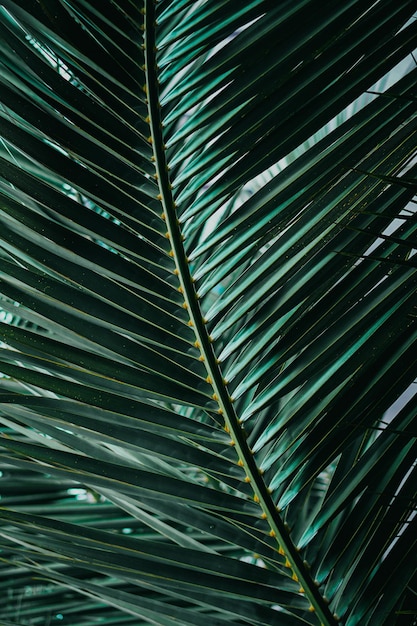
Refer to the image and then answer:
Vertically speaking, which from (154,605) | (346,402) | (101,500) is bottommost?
(101,500)

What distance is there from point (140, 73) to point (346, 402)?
0.35m

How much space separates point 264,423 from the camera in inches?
24.1

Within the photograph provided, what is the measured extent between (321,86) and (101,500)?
743 millimetres

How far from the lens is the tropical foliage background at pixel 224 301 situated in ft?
1.75

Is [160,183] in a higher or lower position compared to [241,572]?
higher

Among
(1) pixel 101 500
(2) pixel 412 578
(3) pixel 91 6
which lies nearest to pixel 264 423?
(2) pixel 412 578

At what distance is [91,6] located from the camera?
61 cm

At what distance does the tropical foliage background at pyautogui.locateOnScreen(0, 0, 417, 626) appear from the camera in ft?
1.75

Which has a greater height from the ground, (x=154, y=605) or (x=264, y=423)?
(x=264, y=423)

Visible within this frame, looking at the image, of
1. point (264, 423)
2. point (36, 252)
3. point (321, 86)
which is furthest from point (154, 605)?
point (321, 86)

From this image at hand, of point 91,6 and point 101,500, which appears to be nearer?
point 91,6

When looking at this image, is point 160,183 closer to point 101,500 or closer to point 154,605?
point 154,605

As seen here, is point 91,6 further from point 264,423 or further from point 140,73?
point 264,423

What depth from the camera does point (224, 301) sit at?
1.92 ft
